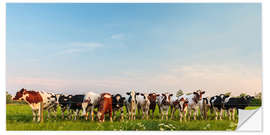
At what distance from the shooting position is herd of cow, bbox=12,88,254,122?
5.81 m

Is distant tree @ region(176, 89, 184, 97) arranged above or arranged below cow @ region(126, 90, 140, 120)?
above

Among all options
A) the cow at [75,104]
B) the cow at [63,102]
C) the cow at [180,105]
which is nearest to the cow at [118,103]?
the cow at [75,104]

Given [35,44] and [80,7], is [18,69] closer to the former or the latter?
[35,44]

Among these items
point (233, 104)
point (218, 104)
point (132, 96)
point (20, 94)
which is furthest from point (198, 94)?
point (20, 94)

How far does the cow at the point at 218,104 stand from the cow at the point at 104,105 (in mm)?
2159

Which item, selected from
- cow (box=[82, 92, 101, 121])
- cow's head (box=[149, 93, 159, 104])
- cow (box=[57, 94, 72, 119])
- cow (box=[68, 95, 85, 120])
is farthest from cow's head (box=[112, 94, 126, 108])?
cow (box=[57, 94, 72, 119])

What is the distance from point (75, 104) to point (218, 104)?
3.04m

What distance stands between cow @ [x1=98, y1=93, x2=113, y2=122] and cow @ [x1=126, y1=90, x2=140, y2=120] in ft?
1.26

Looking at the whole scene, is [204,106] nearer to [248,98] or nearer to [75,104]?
[248,98]

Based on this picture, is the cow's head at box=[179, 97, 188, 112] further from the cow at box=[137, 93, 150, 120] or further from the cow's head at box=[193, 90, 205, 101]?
the cow at box=[137, 93, 150, 120]

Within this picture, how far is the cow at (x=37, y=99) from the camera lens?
5750 mm

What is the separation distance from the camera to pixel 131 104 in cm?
609

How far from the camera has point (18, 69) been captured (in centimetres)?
572
